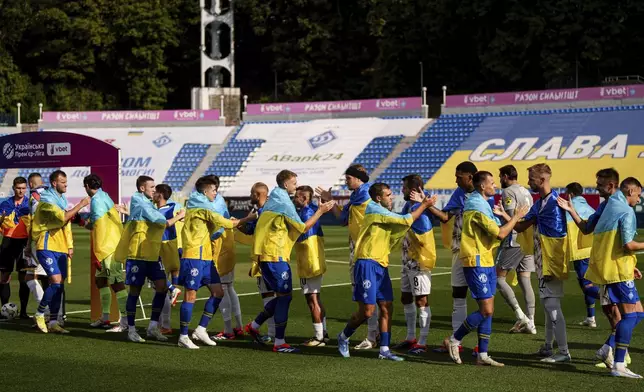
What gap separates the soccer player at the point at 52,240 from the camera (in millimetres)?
14641

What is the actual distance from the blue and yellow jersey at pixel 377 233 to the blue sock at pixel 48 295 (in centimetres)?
456

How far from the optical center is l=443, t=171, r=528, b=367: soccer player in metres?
11.9

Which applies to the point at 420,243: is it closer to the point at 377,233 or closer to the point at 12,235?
the point at 377,233

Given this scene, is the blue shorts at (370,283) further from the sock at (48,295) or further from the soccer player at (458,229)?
the sock at (48,295)

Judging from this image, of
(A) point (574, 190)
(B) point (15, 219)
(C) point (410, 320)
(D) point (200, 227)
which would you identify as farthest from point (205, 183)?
(A) point (574, 190)

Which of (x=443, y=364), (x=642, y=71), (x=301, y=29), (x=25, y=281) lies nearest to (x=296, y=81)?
(x=301, y=29)

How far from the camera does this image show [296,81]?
212 feet

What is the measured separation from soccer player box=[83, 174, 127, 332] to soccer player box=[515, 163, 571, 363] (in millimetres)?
5707

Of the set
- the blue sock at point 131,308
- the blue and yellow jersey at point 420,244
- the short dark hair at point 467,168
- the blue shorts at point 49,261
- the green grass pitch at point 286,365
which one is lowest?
the green grass pitch at point 286,365

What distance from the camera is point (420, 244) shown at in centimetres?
1348

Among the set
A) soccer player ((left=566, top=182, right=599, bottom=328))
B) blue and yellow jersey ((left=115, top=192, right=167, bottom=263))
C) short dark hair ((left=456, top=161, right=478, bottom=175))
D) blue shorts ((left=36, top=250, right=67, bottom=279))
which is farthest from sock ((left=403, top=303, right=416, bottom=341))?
blue shorts ((left=36, top=250, right=67, bottom=279))

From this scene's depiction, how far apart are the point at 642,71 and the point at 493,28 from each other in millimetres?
8074

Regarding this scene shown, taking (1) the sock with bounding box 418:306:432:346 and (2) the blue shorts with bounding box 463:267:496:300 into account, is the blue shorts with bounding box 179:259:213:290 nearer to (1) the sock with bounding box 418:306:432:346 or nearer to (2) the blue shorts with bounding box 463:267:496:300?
(1) the sock with bounding box 418:306:432:346

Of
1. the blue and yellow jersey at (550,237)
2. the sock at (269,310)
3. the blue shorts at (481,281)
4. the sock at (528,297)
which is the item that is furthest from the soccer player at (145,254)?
the sock at (528,297)
